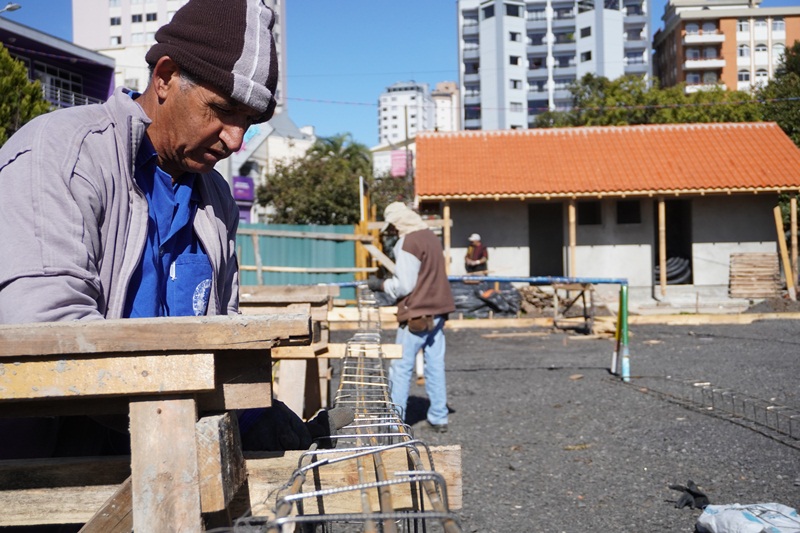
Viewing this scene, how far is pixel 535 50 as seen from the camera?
9869cm

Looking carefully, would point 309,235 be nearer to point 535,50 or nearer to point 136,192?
point 136,192

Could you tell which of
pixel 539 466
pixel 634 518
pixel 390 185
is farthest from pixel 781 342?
pixel 390 185

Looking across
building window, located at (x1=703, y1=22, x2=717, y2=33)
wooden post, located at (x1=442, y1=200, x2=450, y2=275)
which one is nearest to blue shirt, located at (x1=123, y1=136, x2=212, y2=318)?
wooden post, located at (x1=442, y1=200, x2=450, y2=275)

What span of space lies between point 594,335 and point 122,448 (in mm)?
13431

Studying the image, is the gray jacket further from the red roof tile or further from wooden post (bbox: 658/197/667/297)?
wooden post (bbox: 658/197/667/297)

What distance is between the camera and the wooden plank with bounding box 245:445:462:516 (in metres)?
1.57

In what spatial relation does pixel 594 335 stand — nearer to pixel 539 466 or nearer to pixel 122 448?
pixel 539 466

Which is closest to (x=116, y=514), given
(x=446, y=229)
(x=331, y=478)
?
(x=331, y=478)

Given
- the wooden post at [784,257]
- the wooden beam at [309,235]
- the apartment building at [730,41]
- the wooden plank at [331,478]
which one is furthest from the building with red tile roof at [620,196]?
the apartment building at [730,41]

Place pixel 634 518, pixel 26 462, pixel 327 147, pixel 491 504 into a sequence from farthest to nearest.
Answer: pixel 327 147 < pixel 491 504 < pixel 634 518 < pixel 26 462

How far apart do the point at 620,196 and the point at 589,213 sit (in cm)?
188

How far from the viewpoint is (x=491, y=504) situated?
488 centimetres

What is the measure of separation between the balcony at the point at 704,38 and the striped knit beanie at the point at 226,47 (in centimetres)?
9021

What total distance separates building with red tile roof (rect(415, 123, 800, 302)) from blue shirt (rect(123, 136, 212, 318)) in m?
18.4
